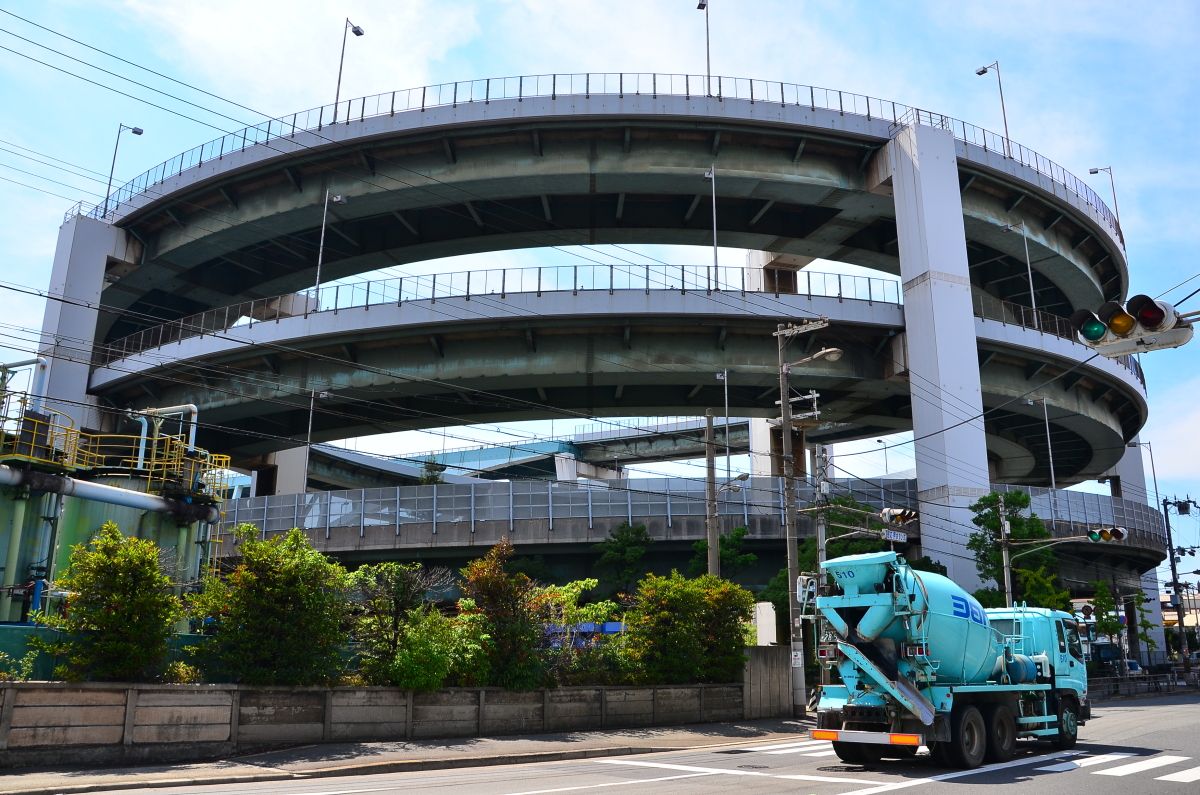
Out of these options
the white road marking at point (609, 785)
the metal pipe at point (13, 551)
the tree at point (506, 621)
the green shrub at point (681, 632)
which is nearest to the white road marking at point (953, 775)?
the white road marking at point (609, 785)

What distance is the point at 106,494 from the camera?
23.6 metres

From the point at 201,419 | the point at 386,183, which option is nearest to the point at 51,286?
the point at 201,419

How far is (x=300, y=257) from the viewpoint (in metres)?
49.6

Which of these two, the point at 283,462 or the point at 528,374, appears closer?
the point at 528,374

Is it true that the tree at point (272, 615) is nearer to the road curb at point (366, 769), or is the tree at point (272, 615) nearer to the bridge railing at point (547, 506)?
the road curb at point (366, 769)

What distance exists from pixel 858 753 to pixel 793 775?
2.18 m

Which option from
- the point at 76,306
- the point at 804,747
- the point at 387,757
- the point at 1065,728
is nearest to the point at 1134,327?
the point at 1065,728

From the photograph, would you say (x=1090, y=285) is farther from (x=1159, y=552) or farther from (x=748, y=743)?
(x=748, y=743)

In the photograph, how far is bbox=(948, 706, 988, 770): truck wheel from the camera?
15.7m

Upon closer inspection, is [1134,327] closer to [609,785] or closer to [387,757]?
[609,785]

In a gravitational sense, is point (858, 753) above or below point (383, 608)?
below

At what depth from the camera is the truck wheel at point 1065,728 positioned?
1917cm

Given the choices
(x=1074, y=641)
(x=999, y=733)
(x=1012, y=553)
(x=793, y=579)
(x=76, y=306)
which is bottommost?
(x=999, y=733)

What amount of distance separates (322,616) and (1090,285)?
165 ft
